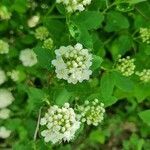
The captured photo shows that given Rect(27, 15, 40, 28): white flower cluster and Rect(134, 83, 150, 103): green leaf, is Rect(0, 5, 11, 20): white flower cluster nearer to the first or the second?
Rect(27, 15, 40, 28): white flower cluster

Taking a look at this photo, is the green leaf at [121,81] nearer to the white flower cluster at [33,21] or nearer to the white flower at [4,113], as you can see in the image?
the white flower cluster at [33,21]

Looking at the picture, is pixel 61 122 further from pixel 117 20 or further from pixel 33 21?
pixel 33 21

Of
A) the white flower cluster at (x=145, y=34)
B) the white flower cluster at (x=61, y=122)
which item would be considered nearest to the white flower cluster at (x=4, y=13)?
the white flower cluster at (x=145, y=34)

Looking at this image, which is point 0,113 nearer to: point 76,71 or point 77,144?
point 77,144

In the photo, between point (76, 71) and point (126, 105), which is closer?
point (76, 71)

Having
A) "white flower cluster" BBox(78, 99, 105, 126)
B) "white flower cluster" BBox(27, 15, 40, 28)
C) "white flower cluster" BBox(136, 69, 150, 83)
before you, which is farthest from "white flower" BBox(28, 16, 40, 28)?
"white flower cluster" BBox(78, 99, 105, 126)

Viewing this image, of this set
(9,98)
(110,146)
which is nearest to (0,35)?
(9,98)
